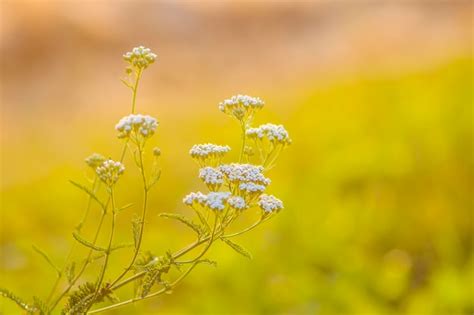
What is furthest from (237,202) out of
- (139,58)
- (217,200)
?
(139,58)

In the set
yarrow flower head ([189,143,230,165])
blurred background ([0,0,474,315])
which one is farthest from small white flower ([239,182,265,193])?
blurred background ([0,0,474,315])

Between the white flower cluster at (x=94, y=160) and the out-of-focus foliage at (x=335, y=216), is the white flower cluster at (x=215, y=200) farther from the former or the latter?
the out-of-focus foliage at (x=335, y=216)

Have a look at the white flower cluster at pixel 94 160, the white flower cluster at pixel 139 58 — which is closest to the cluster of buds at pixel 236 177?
the white flower cluster at pixel 139 58

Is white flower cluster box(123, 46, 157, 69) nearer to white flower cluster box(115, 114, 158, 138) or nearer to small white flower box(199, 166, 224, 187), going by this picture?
white flower cluster box(115, 114, 158, 138)

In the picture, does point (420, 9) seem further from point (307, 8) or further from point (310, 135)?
point (310, 135)

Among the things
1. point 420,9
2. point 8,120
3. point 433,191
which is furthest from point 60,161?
point 420,9
